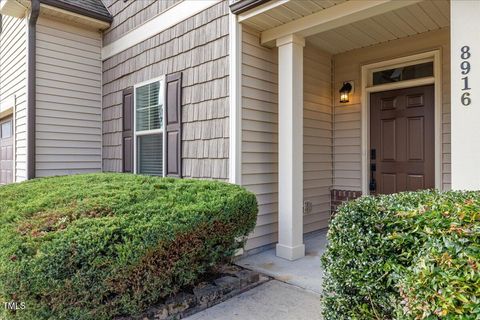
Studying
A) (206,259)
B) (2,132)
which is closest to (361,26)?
(206,259)

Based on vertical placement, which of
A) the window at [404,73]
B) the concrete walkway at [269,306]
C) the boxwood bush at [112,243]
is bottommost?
the concrete walkway at [269,306]

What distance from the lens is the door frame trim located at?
3.94 metres

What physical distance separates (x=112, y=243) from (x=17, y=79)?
5137 millimetres

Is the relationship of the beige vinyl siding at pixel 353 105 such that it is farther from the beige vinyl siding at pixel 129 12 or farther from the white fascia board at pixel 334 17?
the beige vinyl siding at pixel 129 12

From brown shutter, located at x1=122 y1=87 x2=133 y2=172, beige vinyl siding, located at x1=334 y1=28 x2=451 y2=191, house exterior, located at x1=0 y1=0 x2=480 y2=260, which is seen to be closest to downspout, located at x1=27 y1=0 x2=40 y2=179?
house exterior, located at x1=0 y1=0 x2=480 y2=260

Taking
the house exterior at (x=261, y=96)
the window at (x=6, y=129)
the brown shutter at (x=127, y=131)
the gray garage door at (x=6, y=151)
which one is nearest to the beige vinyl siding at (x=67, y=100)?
the house exterior at (x=261, y=96)

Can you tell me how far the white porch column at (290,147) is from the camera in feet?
12.1

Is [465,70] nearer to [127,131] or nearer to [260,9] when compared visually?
[260,9]

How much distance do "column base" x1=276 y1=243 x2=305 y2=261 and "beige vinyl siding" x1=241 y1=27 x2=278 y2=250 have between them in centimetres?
30

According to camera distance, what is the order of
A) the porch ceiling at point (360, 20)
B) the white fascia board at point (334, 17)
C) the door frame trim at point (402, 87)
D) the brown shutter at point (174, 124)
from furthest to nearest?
the brown shutter at point (174, 124)
the door frame trim at point (402, 87)
the porch ceiling at point (360, 20)
the white fascia board at point (334, 17)

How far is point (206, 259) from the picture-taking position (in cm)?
269

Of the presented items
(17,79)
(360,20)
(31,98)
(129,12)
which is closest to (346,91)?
(360,20)

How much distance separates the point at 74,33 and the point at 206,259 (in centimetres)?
510

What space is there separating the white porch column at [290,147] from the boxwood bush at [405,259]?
167 centimetres
